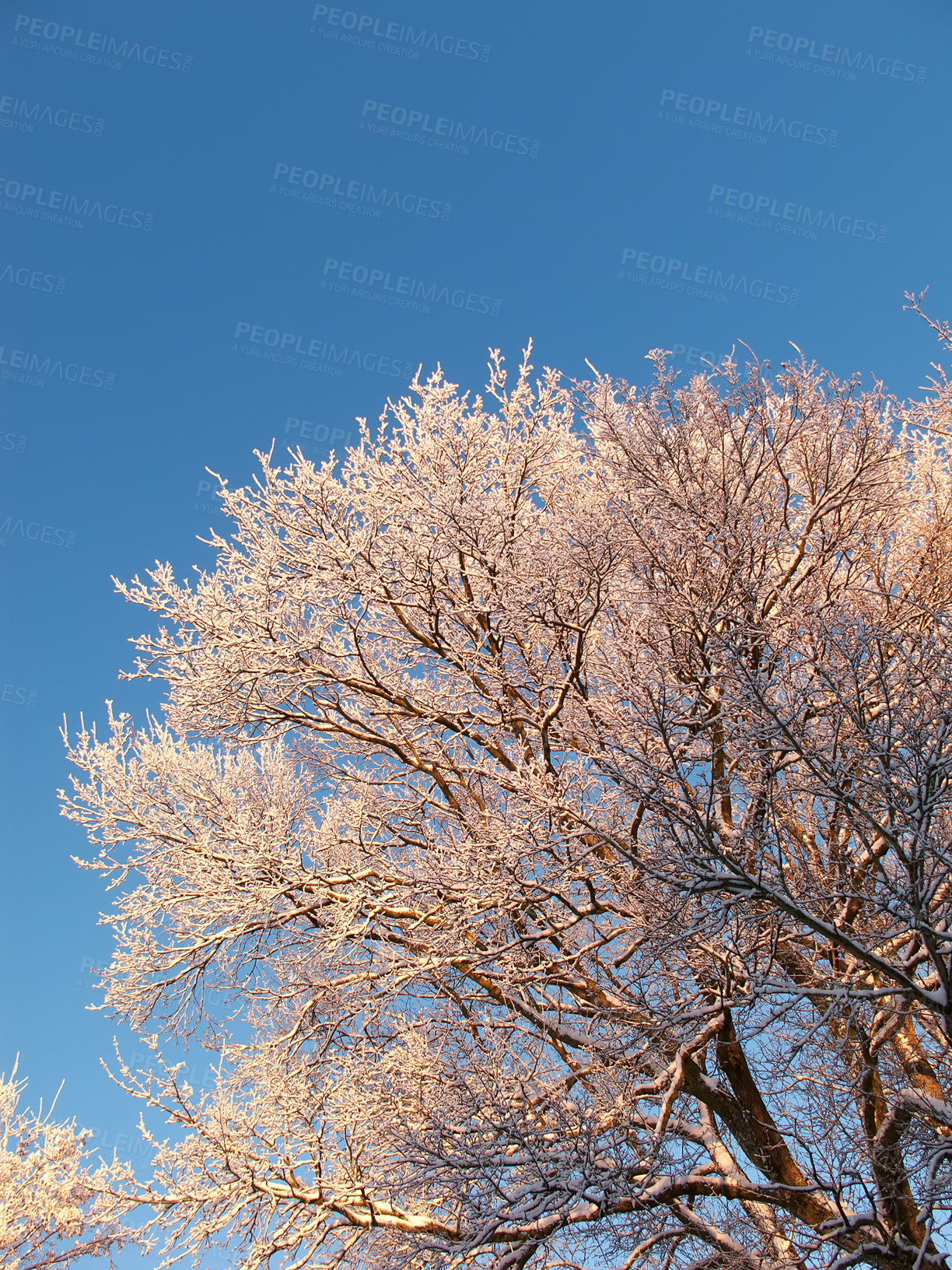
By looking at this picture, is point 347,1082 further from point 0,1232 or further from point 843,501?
point 0,1232

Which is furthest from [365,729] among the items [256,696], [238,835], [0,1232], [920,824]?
[0,1232]

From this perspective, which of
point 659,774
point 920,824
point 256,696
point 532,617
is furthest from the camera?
point 256,696

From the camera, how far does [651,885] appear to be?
20.3 ft

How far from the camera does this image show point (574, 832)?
630 cm

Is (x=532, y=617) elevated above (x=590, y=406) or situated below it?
below

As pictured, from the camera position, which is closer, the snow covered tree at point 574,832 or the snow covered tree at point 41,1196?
the snow covered tree at point 574,832

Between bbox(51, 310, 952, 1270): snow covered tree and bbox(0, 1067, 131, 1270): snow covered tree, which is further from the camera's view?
bbox(0, 1067, 131, 1270): snow covered tree

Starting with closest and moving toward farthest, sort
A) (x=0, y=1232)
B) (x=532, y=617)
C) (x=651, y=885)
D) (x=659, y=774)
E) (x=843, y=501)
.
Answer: (x=659, y=774)
(x=651, y=885)
(x=532, y=617)
(x=843, y=501)
(x=0, y=1232)

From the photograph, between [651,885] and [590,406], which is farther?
[590,406]

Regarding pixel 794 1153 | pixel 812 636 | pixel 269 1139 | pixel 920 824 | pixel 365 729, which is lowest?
pixel 794 1153

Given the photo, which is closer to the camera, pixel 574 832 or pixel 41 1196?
pixel 574 832

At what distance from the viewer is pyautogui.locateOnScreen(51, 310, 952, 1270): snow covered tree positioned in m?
5.19

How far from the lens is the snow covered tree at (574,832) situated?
519 cm

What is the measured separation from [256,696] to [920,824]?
20.0 feet
